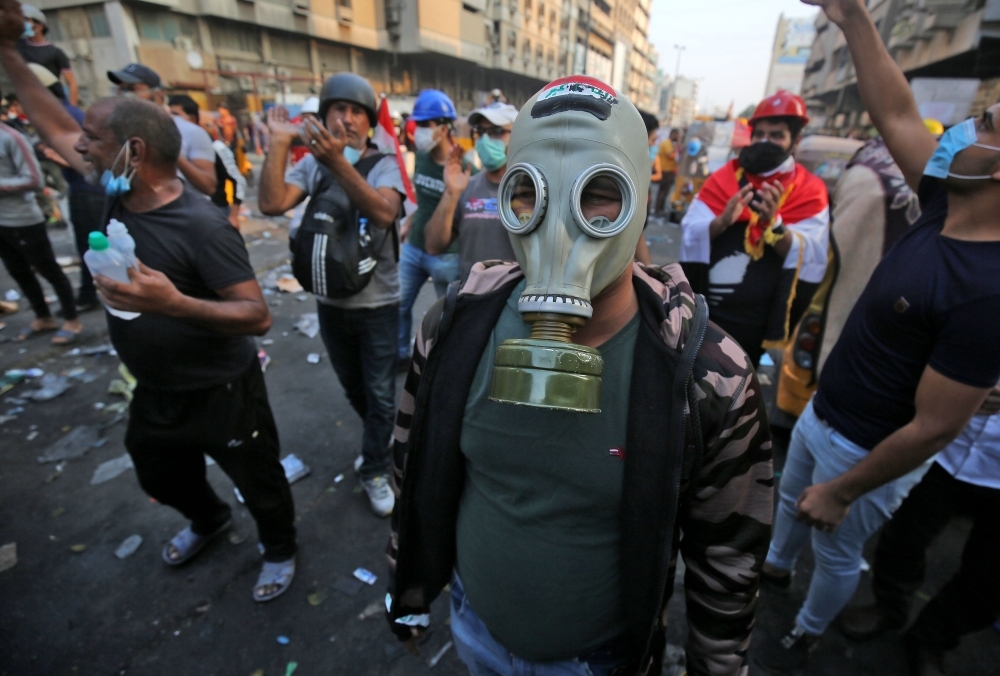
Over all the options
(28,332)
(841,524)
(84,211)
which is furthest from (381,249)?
(28,332)

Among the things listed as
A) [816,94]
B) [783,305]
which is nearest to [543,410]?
[783,305]

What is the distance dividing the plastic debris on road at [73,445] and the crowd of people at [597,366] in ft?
5.07

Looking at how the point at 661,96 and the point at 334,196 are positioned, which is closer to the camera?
the point at 334,196

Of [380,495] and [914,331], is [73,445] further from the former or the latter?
[914,331]

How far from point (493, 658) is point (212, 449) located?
1654mm

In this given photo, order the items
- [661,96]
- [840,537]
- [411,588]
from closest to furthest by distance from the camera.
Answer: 1. [411,588]
2. [840,537]
3. [661,96]

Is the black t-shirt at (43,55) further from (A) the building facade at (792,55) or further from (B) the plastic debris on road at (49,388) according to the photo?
(A) the building facade at (792,55)

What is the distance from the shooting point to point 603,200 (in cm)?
111

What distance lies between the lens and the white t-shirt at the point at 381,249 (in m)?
2.79

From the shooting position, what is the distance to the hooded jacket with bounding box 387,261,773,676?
109 centimetres

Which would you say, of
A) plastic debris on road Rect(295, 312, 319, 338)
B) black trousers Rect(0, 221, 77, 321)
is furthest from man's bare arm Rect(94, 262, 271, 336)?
black trousers Rect(0, 221, 77, 321)

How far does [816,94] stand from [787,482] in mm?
51948

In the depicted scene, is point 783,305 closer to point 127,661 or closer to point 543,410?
point 543,410

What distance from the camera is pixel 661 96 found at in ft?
365
